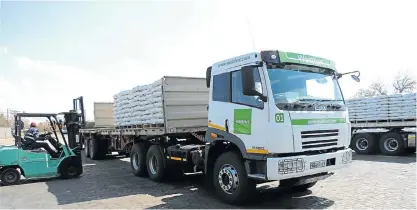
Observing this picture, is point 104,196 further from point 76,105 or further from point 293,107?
point 76,105

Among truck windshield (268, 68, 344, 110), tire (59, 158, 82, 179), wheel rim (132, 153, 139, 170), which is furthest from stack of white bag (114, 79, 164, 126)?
truck windshield (268, 68, 344, 110)

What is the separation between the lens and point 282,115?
535 centimetres

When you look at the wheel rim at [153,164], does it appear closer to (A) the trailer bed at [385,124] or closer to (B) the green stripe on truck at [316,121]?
(B) the green stripe on truck at [316,121]

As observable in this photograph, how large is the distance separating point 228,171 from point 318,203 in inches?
70.3

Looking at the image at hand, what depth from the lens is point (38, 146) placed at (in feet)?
31.3

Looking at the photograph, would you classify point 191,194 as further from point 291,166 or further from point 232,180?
point 291,166

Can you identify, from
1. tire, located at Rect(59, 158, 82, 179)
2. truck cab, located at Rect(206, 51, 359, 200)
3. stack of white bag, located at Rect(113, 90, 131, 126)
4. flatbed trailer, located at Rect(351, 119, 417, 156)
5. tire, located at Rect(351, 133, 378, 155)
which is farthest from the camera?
tire, located at Rect(351, 133, 378, 155)

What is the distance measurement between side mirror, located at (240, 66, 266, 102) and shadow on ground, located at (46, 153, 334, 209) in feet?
6.62

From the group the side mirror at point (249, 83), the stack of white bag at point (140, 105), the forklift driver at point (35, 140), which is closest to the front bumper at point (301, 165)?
the side mirror at point (249, 83)

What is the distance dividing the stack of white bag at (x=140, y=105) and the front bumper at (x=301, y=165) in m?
3.74

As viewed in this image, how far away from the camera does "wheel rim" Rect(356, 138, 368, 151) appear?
14.5 m

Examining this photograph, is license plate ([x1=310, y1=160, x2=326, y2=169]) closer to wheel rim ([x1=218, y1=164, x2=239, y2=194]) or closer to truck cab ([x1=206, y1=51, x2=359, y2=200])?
truck cab ([x1=206, y1=51, x2=359, y2=200])

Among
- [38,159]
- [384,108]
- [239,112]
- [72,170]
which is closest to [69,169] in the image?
[72,170]

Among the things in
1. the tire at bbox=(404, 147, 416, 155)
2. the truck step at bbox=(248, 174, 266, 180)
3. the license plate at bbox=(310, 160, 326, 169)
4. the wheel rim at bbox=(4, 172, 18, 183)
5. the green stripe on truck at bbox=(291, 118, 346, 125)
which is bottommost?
the tire at bbox=(404, 147, 416, 155)
